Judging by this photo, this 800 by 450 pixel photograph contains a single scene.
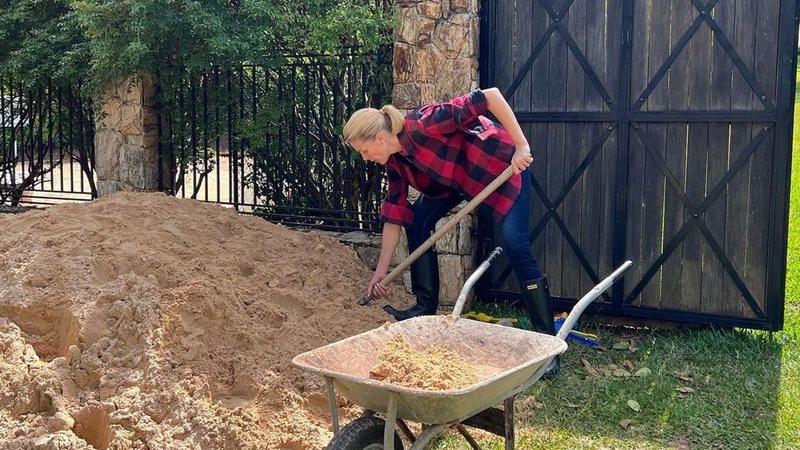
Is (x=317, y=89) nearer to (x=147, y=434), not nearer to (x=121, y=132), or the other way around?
(x=121, y=132)

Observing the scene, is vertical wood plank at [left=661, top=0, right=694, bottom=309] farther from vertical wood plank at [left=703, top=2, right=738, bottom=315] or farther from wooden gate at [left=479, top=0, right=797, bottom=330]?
vertical wood plank at [left=703, top=2, right=738, bottom=315]

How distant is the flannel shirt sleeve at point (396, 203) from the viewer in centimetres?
490

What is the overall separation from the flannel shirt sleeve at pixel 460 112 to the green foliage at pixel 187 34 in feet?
5.29

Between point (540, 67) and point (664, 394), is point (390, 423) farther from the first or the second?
point (540, 67)

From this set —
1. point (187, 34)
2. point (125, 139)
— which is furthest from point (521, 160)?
point (125, 139)

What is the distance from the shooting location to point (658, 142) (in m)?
5.39

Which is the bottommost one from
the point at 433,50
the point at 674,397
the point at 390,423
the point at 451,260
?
the point at 674,397

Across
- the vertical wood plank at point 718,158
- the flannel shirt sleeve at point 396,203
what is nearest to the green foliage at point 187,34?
the flannel shirt sleeve at point 396,203

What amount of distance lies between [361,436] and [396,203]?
2.05m

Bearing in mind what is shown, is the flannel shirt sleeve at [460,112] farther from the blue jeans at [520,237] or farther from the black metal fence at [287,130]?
the black metal fence at [287,130]

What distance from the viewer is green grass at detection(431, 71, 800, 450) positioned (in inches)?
156

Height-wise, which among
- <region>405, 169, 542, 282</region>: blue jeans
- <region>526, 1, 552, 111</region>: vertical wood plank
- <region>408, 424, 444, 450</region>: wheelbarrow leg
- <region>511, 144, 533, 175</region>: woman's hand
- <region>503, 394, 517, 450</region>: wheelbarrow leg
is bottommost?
<region>503, 394, 517, 450</region>: wheelbarrow leg

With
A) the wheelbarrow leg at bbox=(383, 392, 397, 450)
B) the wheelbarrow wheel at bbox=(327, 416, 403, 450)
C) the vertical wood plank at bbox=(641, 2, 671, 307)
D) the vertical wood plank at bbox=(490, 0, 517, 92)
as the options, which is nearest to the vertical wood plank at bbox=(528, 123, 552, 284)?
the vertical wood plank at bbox=(490, 0, 517, 92)

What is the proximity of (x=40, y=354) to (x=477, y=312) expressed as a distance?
3.01 m
